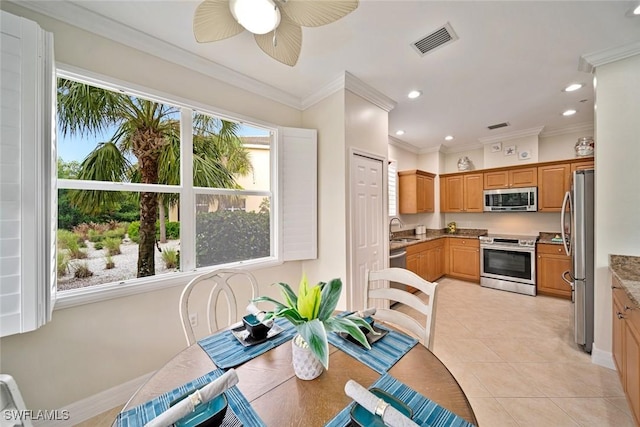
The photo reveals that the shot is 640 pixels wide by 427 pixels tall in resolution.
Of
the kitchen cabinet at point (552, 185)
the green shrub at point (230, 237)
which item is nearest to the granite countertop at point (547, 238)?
the kitchen cabinet at point (552, 185)

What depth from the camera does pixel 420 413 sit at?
29.1 inches

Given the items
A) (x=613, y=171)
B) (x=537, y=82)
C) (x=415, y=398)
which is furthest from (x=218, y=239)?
(x=537, y=82)

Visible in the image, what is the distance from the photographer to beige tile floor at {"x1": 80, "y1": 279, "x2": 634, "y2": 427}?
5.37 feet

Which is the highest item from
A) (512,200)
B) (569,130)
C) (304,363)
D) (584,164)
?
(569,130)

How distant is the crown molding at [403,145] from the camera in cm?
454

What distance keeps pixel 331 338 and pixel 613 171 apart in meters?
2.84

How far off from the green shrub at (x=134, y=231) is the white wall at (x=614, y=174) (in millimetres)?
4059

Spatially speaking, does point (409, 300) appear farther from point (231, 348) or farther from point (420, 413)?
point (231, 348)

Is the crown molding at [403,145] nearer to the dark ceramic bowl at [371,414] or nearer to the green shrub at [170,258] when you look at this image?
the green shrub at [170,258]

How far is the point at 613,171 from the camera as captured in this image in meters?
2.07

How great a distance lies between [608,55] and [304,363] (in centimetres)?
343

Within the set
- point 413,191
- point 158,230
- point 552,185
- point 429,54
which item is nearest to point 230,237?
point 158,230

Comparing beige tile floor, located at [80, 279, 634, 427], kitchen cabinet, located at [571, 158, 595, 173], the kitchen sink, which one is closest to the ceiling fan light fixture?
beige tile floor, located at [80, 279, 634, 427]

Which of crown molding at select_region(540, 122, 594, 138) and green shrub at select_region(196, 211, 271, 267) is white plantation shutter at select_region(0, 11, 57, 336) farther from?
crown molding at select_region(540, 122, 594, 138)
